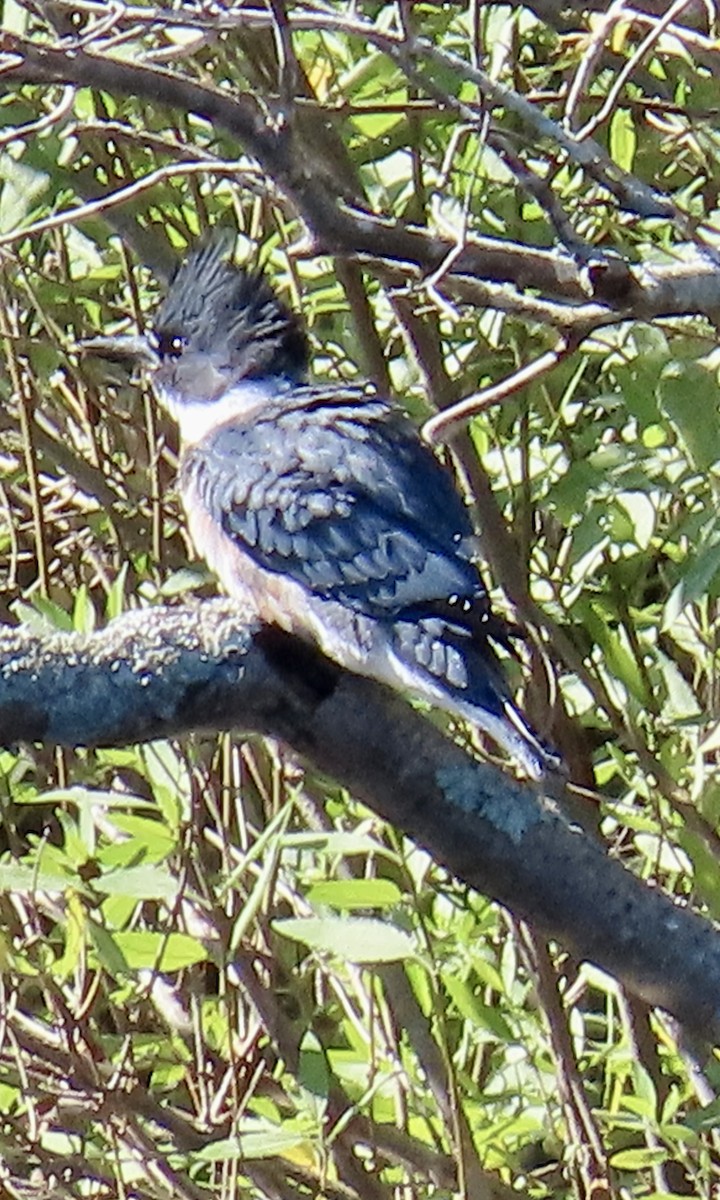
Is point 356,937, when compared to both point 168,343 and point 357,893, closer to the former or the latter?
point 357,893

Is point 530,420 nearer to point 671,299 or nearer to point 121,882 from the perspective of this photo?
point 121,882

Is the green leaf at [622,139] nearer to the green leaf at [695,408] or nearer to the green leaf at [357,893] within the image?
the green leaf at [695,408]

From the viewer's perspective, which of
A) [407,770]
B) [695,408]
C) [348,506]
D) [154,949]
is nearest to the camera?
[407,770]

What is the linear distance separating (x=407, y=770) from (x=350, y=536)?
636mm

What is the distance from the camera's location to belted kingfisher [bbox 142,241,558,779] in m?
2.15

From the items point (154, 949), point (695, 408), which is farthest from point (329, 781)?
point (695, 408)

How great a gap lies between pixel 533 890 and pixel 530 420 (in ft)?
2.87

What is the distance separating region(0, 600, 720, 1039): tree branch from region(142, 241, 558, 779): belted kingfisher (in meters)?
0.21

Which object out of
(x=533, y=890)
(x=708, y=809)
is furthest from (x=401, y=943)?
(x=708, y=809)

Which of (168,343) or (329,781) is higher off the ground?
(168,343)

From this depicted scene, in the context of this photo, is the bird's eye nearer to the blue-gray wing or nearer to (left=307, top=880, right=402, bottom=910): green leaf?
the blue-gray wing

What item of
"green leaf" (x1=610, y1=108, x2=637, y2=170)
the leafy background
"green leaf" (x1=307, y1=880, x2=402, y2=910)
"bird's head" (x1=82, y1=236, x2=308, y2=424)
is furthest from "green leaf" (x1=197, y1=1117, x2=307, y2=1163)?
"green leaf" (x1=610, y1=108, x2=637, y2=170)

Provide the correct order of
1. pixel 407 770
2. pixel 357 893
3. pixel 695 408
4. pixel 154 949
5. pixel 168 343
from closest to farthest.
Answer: pixel 407 770 → pixel 695 408 → pixel 357 893 → pixel 154 949 → pixel 168 343

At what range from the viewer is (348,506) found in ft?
7.84
